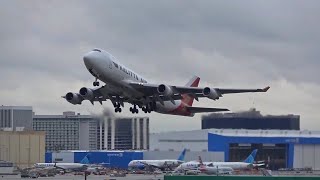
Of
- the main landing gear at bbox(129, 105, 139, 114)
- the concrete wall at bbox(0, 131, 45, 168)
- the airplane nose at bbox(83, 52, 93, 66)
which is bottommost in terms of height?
the concrete wall at bbox(0, 131, 45, 168)

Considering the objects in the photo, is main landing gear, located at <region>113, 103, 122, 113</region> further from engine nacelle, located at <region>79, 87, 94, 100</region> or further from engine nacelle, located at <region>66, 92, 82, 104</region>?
engine nacelle, located at <region>66, 92, 82, 104</region>

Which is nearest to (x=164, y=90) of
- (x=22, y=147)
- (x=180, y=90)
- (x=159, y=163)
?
(x=180, y=90)

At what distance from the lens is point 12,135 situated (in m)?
171

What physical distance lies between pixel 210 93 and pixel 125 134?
5521 centimetres

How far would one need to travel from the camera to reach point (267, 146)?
186000 millimetres

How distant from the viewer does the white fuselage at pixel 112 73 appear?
75.6 m

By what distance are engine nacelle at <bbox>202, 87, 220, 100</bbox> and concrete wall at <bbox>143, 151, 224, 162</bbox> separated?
329ft

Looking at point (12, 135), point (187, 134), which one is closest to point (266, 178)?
point (12, 135)

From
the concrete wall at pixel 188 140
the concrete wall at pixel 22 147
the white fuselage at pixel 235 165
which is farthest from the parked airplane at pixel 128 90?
the concrete wall at pixel 188 140

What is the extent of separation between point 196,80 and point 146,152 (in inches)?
3440

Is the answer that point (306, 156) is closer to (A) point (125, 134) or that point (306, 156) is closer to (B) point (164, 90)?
(A) point (125, 134)

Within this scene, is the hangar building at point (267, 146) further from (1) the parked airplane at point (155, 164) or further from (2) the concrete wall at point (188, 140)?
(1) the parked airplane at point (155, 164)

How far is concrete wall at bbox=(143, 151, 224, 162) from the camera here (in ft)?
597

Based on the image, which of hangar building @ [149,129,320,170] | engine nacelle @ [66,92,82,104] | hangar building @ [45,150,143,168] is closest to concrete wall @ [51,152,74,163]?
hangar building @ [45,150,143,168]
